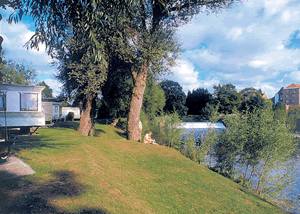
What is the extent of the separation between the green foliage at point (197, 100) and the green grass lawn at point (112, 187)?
53.5 meters

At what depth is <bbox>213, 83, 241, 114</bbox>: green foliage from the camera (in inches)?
2084

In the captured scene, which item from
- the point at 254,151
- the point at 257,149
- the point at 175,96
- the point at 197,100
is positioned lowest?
the point at 254,151

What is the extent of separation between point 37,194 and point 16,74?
124ft

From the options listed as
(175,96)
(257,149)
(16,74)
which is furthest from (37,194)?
(175,96)

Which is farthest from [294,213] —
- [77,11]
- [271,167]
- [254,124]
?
[77,11]

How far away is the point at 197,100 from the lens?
64.0m

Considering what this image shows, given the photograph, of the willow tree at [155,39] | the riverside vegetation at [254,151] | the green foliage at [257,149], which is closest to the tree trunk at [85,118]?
the willow tree at [155,39]

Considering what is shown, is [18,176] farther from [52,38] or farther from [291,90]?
[291,90]

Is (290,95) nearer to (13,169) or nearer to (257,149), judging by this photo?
(257,149)

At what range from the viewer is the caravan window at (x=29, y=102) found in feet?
42.0

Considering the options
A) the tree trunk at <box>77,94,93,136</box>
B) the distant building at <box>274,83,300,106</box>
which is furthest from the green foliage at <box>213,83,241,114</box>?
the tree trunk at <box>77,94,93,136</box>

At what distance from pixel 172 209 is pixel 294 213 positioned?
34.0 feet

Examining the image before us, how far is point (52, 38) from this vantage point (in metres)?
6.20

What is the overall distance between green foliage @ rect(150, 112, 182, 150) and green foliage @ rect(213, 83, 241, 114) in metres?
36.9
